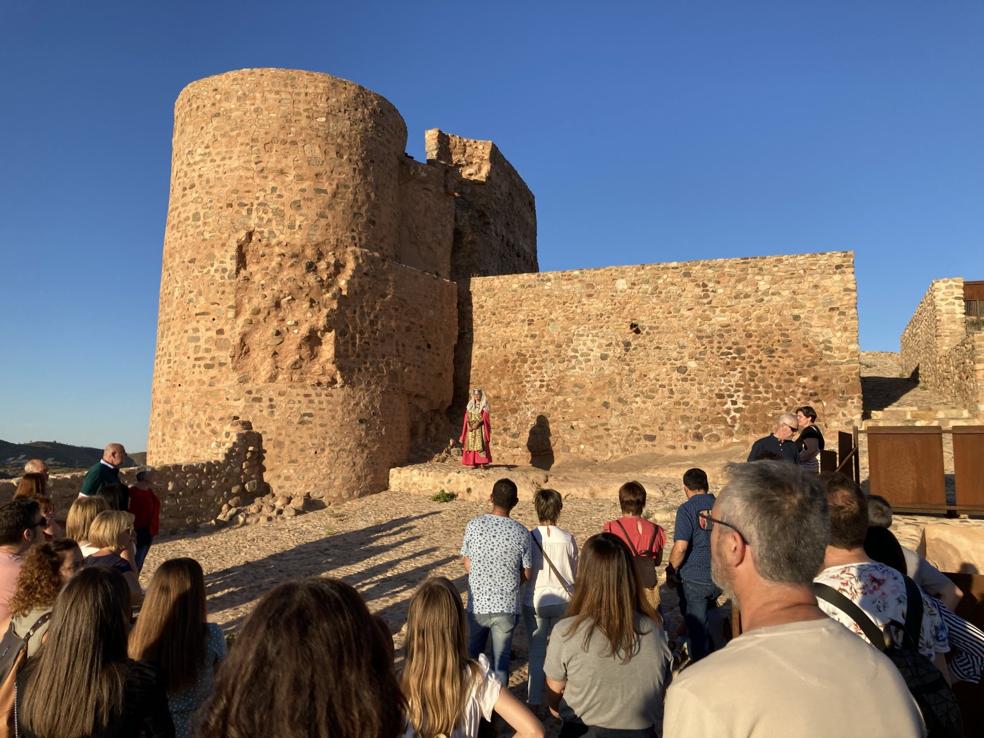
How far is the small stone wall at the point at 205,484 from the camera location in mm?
8820

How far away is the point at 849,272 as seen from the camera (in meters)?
12.4

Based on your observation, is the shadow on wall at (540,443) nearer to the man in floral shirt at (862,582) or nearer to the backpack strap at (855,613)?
the man in floral shirt at (862,582)

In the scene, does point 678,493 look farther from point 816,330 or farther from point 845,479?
point 845,479

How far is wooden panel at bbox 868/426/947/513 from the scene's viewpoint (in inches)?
275

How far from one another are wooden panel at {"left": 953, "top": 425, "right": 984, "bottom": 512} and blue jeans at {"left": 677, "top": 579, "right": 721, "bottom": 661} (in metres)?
4.33

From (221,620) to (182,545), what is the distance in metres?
3.38

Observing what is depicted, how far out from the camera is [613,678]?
104 inches

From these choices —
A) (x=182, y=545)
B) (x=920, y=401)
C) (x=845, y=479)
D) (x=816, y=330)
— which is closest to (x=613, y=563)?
(x=845, y=479)

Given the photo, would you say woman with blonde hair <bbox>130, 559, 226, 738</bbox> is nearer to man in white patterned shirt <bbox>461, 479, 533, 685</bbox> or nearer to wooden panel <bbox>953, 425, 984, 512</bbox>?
man in white patterned shirt <bbox>461, 479, 533, 685</bbox>

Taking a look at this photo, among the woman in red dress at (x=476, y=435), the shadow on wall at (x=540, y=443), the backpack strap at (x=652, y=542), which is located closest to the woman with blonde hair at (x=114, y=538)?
the backpack strap at (x=652, y=542)

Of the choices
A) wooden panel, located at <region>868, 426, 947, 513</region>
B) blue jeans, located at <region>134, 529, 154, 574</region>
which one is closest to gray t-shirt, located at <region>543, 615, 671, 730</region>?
blue jeans, located at <region>134, 529, 154, 574</region>

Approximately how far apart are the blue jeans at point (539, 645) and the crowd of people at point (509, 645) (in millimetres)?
11

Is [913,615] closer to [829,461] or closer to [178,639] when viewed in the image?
[178,639]

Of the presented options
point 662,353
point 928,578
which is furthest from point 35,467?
point 662,353
